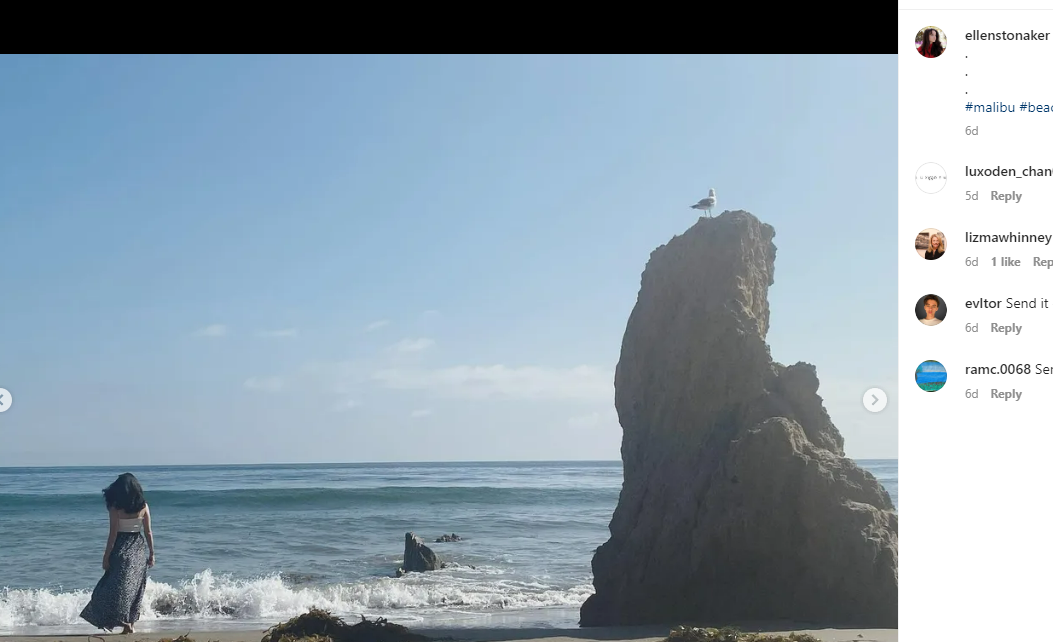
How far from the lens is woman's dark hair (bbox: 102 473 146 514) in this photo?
5340mm

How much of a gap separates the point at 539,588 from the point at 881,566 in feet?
16.3

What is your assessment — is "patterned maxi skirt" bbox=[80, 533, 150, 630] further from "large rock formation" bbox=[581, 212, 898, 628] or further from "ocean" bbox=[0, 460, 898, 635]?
"large rock formation" bbox=[581, 212, 898, 628]

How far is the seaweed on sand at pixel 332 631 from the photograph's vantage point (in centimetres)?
502

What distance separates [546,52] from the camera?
3.47 m
